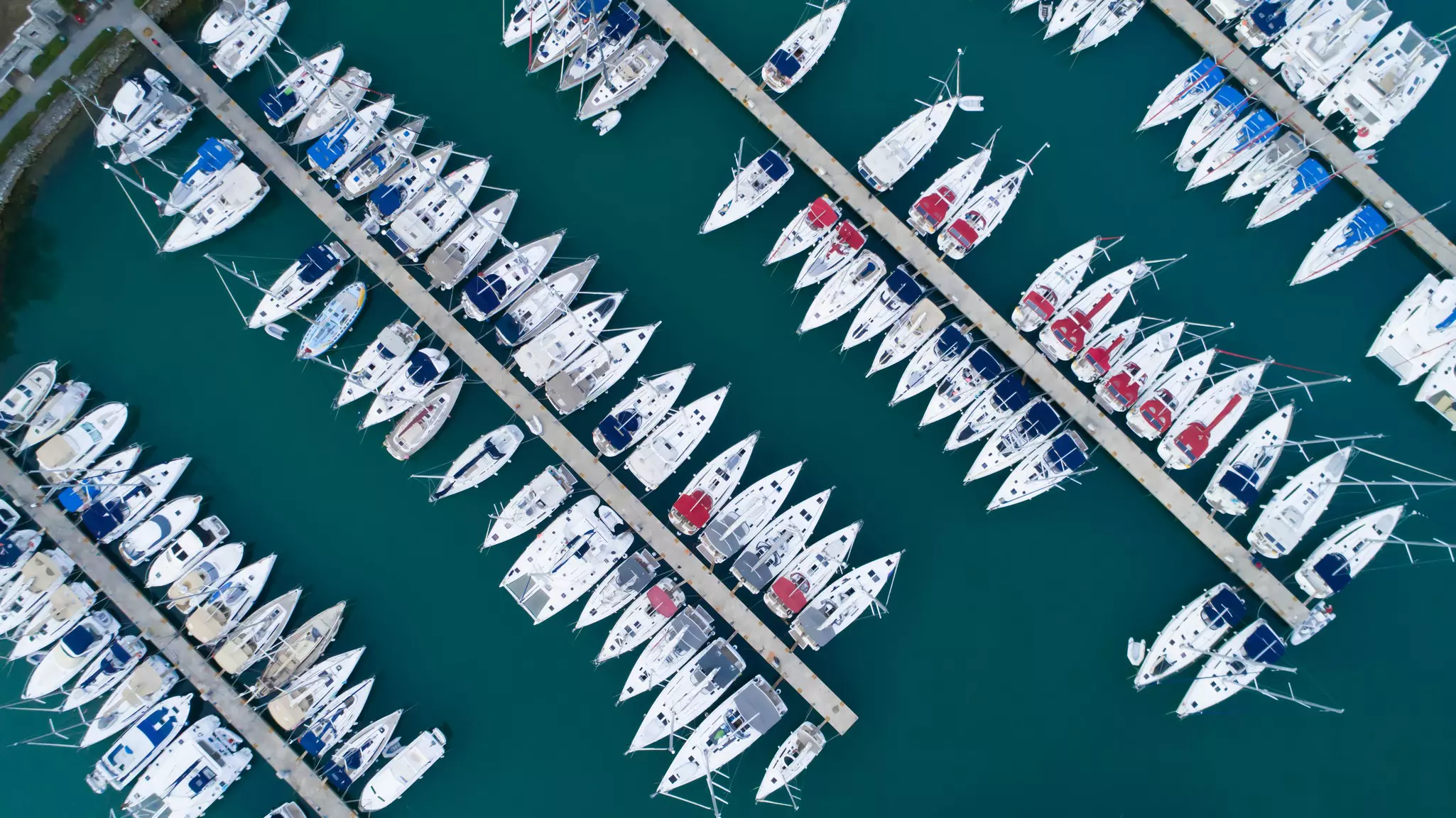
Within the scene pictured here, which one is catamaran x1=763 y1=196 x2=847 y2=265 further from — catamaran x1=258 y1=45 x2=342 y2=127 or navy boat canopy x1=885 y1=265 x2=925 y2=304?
catamaran x1=258 y1=45 x2=342 y2=127

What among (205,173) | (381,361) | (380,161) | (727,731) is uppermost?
(205,173)

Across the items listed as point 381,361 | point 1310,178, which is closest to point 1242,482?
point 1310,178

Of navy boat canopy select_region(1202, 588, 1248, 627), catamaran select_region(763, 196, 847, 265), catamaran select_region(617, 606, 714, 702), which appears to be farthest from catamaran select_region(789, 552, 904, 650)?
catamaran select_region(763, 196, 847, 265)

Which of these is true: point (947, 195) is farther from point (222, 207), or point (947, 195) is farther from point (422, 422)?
point (222, 207)

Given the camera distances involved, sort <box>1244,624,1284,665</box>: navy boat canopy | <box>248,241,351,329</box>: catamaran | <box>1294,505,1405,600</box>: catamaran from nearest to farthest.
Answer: <box>1244,624,1284,665</box>: navy boat canopy, <box>1294,505,1405,600</box>: catamaran, <box>248,241,351,329</box>: catamaran

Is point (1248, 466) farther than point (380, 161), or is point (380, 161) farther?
point (380, 161)
